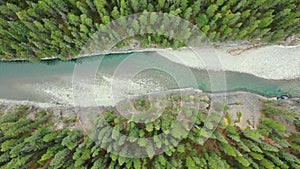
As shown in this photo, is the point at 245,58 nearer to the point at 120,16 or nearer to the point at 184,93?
the point at 184,93

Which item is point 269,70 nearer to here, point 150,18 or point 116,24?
point 150,18

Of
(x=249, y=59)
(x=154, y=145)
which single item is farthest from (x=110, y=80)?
(x=249, y=59)

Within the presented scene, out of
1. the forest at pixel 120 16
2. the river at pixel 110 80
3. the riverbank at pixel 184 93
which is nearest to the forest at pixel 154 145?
the riverbank at pixel 184 93

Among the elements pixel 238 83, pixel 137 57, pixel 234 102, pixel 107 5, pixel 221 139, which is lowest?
pixel 221 139

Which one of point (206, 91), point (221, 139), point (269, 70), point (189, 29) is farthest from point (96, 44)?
point (269, 70)

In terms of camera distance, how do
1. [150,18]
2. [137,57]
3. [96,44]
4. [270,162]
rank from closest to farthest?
[270,162]
[150,18]
[96,44]
[137,57]

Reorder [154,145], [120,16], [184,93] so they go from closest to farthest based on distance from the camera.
A: [154,145]
[120,16]
[184,93]

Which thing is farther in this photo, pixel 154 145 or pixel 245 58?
pixel 245 58
